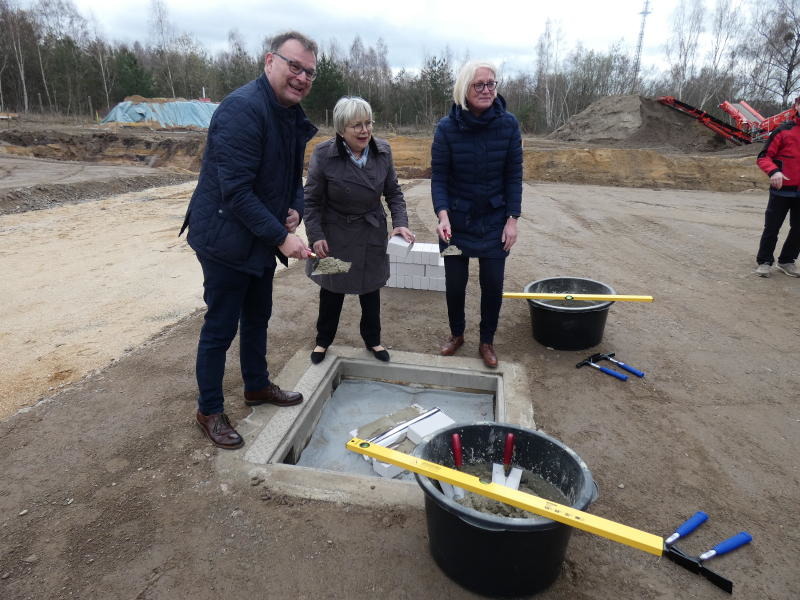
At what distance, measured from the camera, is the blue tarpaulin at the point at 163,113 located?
105 feet

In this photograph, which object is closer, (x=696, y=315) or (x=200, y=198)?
(x=200, y=198)

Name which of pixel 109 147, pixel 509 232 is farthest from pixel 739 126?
pixel 109 147

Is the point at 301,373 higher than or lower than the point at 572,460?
lower

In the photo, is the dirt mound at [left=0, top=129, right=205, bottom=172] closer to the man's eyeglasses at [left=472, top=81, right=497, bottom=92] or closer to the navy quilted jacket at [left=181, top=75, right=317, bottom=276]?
the man's eyeglasses at [left=472, top=81, right=497, bottom=92]

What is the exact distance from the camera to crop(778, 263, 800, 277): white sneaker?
5883 millimetres

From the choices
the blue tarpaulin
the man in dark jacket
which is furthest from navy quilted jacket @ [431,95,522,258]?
the blue tarpaulin

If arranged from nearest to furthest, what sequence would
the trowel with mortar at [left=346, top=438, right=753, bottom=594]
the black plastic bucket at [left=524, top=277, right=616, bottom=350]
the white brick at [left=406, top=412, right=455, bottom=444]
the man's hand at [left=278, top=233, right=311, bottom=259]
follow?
1. the trowel with mortar at [left=346, top=438, right=753, bottom=594]
2. the man's hand at [left=278, top=233, right=311, bottom=259]
3. the white brick at [left=406, top=412, right=455, bottom=444]
4. the black plastic bucket at [left=524, top=277, right=616, bottom=350]

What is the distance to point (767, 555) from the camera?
2.22 metres

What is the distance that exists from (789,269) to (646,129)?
17.9 meters

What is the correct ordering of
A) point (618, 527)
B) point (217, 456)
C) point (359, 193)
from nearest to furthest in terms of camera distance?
point (618, 527)
point (217, 456)
point (359, 193)

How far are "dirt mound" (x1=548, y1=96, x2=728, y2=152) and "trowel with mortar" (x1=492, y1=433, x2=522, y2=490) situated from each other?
70.3 feet

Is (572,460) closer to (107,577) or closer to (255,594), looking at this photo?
(255,594)

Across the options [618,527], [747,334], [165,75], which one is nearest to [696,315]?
[747,334]

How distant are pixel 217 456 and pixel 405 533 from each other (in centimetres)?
111
